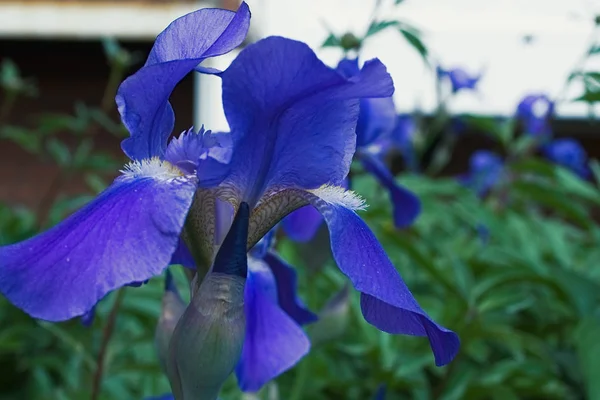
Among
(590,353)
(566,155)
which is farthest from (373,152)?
(566,155)

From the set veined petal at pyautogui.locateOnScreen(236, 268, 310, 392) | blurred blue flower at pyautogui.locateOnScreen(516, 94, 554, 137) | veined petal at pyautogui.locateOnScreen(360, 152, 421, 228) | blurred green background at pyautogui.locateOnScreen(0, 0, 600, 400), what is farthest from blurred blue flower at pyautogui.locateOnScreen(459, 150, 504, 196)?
veined petal at pyautogui.locateOnScreen(236, 268, 310, 392)

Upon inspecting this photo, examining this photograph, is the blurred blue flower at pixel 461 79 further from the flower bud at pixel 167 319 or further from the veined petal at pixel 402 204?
the flower bud at pixel 167 319

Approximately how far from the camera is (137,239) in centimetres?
51

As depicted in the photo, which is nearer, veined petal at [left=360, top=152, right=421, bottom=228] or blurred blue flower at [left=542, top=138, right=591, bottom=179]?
veined petal at [left=360, top=152, right=421, bottom=228]

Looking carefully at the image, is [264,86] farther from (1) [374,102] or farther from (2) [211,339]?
(1) [374,102]

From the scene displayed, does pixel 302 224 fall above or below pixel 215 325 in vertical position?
below

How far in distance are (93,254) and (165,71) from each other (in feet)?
0.53

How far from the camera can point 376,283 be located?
576mm

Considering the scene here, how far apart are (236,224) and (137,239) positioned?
0.10 m

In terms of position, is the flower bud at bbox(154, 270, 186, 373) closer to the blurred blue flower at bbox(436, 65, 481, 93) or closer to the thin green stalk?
the thin green stalk

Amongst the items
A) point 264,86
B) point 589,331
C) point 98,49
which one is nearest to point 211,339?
point 264,86

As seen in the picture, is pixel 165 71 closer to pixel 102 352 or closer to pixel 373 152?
pixel 102 352

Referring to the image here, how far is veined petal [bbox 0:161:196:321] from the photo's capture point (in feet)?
1.61

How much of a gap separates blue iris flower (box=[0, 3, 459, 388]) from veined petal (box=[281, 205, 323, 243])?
0.35m
